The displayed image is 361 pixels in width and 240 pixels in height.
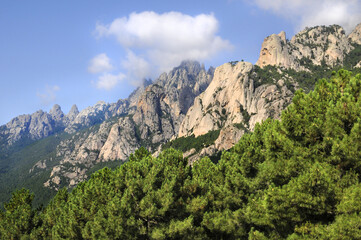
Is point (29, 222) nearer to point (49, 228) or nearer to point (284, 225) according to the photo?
point (49, 228)

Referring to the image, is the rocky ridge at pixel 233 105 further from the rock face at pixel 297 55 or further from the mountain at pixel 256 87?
the rock face at pixel 297 55

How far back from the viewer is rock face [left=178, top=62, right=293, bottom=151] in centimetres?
12611

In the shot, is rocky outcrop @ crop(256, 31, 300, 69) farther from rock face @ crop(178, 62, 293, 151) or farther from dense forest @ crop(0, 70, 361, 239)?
dense forest @ crop(0, 70, 361, 239)

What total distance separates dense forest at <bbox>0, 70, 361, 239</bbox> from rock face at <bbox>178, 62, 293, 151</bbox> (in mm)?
98382

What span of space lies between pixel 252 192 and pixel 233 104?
14061cm

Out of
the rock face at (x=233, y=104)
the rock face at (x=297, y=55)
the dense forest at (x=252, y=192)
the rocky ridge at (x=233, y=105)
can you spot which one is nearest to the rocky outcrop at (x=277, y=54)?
the rock face at (x=297, y=55)

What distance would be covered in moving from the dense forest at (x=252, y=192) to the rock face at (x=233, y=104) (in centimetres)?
9838

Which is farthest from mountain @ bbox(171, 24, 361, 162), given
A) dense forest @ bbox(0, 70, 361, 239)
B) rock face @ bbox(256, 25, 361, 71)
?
dense forest @ bbox(0, 70, 361, 239)

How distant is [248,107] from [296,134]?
138 m

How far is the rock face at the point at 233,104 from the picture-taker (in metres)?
126

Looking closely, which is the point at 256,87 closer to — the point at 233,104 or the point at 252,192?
the point at 233,104

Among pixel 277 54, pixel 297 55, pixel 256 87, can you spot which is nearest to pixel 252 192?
pixel 256 87

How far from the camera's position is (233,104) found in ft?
517

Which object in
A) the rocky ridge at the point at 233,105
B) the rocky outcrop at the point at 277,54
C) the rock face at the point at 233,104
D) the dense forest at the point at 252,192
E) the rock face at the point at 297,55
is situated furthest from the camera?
the rocky outcrop at the point at 277,54
